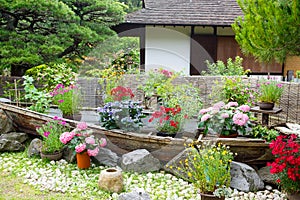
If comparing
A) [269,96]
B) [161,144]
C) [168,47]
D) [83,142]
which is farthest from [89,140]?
[168,47]

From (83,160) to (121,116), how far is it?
84 centimetres

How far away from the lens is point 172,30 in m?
9.65

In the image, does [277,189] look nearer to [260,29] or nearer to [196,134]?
[196,134]

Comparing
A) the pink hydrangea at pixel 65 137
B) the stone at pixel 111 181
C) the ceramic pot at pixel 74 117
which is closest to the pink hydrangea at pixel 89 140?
the pink hydrangea at pixel 65 137

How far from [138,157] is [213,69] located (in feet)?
15.2

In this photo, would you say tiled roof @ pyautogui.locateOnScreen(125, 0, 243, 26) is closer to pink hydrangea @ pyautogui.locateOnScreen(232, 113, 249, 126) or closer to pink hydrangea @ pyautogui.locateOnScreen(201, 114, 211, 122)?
pink hydrangea @ pyautogui.locateOnScreen(201, 114, 211, 122)

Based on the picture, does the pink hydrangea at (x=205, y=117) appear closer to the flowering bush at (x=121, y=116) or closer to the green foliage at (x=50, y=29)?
the flowering bush at (x=121, y=116)

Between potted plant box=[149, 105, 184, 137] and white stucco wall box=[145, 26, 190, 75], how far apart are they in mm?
4672

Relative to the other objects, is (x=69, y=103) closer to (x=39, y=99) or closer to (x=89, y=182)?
(x=39, y=99)

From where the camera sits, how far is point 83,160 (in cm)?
473

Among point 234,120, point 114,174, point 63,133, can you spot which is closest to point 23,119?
point 63,133

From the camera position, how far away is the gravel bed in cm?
398

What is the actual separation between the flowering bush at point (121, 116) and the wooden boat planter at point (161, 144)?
10 centimetres

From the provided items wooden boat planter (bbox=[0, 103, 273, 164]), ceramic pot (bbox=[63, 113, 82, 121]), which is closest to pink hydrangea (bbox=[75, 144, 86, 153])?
wooden boat planter (bbox=[0, 103, 273, 164])
